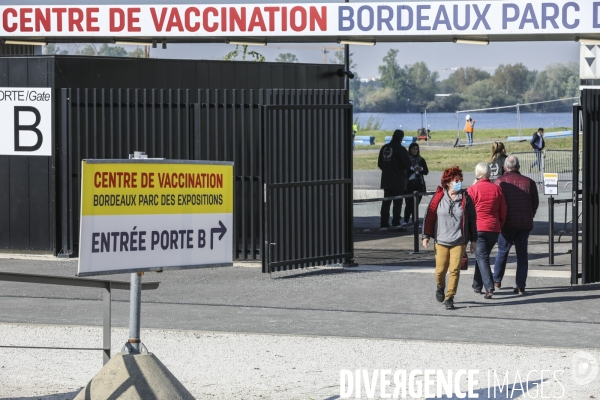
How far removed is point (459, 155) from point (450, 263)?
117 ft

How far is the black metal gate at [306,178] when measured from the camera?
13.6m

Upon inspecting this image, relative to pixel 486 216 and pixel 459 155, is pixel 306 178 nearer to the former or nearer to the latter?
pixel 486 216

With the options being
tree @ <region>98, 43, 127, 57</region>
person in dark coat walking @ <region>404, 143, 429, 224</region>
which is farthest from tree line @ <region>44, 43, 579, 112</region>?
person in dark coat walking @ <region>404, 143, 429, 224</region>

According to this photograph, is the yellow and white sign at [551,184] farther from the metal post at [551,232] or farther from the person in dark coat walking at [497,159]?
the metal post at [551,232]

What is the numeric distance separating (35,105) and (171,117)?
1920mm

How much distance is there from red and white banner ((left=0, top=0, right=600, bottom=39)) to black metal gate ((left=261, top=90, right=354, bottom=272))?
2.64 m

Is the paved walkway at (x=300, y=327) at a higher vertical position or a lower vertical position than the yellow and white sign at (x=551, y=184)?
lower

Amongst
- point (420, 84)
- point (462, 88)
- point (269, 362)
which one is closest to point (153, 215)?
point (269, 362)

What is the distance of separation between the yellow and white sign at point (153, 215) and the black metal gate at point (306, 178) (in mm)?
6685

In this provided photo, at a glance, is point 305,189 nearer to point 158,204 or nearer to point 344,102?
point 344,102

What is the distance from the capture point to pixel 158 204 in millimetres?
6527

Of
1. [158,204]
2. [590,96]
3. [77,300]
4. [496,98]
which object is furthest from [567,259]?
[496,98]

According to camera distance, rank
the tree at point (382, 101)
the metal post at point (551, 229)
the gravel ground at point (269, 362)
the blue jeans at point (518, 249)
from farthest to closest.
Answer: the tree at point (382, 101)
the metal post at point (551, 229)
the blue jeans at point (518, 249)
the gravel ground at point (269, 362)

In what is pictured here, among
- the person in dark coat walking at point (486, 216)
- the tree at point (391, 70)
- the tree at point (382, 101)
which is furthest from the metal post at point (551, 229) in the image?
the tree at point (391, 70)
